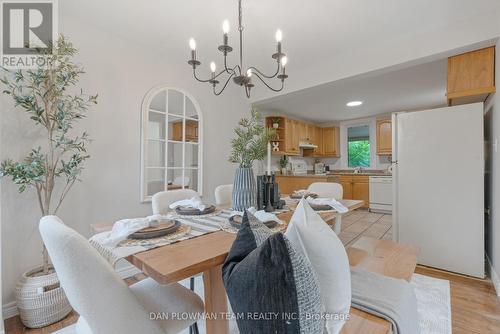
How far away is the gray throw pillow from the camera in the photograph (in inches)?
21.8

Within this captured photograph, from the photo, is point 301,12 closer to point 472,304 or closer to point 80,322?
point 80,322

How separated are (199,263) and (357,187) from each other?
17.2 ft

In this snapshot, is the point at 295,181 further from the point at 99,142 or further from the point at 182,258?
the point at 182,258

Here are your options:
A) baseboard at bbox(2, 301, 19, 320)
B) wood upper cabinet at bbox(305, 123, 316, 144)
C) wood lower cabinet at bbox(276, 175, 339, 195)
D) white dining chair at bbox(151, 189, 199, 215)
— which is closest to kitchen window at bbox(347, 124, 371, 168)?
wood upper cabinet at bbox(305, 123, 316, 144)

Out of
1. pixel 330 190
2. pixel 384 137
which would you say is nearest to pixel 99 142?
pixel 330 190

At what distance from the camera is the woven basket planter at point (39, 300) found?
1513mm

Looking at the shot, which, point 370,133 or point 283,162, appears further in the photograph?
point 370,133

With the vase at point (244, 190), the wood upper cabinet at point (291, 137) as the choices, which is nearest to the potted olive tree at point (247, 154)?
the vase at point (244, 190)

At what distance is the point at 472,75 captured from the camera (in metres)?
2.06

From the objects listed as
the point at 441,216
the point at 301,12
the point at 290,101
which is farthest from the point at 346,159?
the point at 301,12

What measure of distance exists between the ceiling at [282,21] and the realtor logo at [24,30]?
13 cm

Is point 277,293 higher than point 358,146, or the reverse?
point 358,146

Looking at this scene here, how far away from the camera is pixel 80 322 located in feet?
3.01

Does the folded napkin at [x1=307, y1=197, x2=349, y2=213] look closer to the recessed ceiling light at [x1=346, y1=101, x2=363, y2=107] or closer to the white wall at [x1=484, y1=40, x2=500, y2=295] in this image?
the white wall at [x1=484, y1=40, x2=500, y2=295]
